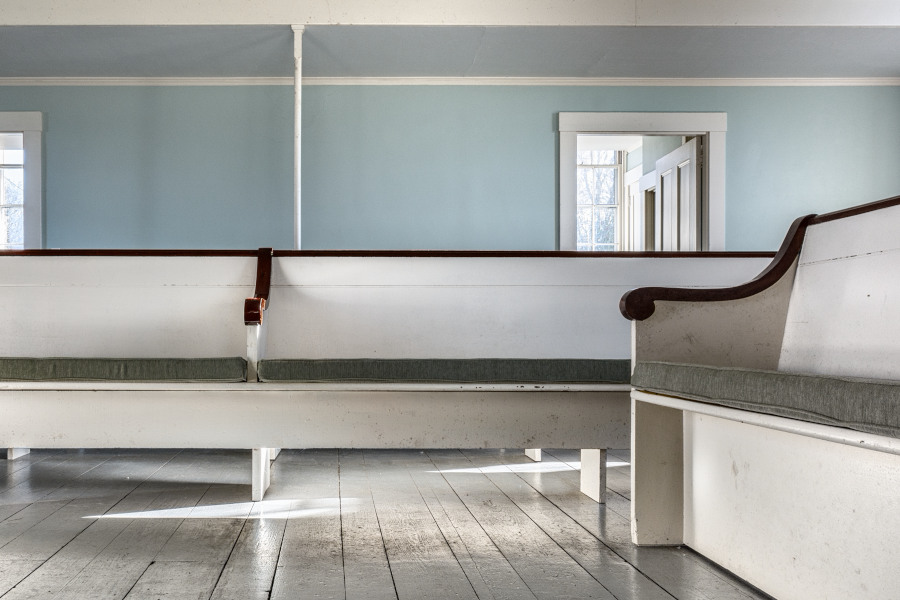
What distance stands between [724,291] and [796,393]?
2.64ft

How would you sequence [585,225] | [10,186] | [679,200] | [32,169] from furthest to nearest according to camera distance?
[585,225], [10,186], [679,200], [32,169]

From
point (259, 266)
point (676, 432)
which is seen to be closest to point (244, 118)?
point (259, 266)

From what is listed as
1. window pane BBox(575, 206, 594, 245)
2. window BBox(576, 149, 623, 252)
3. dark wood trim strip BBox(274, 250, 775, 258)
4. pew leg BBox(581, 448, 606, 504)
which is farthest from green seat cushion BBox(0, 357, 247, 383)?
window BBox(576, 149, 623, 252)

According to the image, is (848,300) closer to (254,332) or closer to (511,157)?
(254,332)

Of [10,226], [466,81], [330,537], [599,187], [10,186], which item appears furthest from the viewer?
[599,187]

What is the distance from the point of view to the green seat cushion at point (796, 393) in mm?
1145

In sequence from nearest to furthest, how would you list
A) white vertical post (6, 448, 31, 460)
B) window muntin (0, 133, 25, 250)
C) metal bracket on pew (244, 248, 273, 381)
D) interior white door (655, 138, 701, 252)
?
1. metal bracket on pew (244, 248, 273, 381)
2. white vertical post (6, 448, 31, 460)
3. interior white door (655, 138, 701, 252)
4. window muntin (0, 133, 25, 250)

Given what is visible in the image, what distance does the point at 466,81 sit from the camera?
569 centimetres

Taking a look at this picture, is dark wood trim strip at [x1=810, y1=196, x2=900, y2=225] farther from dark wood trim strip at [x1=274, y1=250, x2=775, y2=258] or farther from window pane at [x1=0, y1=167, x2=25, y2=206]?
window pane at [x1=0, y1=167, x2=25, y2=206]

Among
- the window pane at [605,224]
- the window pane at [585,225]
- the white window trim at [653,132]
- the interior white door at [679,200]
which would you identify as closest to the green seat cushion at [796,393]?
the white window trim at [653,132]

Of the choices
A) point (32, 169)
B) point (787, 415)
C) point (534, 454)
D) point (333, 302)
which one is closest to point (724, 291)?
point (787, 415)

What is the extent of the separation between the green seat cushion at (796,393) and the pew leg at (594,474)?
2.98ft

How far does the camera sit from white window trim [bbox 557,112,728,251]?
223 inches

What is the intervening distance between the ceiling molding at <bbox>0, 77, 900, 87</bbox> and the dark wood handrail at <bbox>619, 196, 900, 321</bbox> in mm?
3771
